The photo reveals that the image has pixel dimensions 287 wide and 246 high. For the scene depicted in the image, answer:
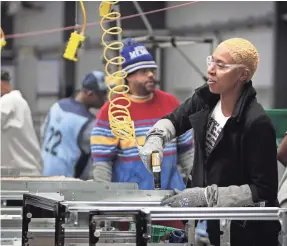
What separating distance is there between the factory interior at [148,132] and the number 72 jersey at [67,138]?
0.01 metres

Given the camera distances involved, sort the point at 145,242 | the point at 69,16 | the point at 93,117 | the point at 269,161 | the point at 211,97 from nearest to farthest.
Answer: the point at 145,242
the point at 269,161
the point at 211,97
the point at 93,117
the point at 69,16

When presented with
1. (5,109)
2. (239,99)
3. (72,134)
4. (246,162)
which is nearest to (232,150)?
(246,162)

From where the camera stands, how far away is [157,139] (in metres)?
4.04

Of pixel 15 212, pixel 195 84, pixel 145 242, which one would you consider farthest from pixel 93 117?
pixel 145 242

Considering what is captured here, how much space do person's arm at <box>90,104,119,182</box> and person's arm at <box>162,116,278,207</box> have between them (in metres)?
2.00

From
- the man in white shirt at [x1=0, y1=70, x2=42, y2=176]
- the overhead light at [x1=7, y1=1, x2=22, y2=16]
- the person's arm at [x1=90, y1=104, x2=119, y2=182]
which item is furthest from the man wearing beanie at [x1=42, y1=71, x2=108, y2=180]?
the person's arm at [x1=90, y1=104, x2=119, y2=182]

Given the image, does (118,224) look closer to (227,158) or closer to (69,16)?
(227,158)

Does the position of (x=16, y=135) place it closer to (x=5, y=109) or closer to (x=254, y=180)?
(x=5, y=109)

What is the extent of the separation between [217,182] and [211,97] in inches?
17.6

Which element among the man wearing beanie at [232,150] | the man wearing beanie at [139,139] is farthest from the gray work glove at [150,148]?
the man wearing beanie at [139,139]

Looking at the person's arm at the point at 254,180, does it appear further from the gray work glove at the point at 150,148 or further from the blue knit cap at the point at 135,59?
the blue knit cap at the point at 135,59

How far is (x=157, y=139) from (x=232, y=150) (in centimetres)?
39

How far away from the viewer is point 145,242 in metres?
3.17

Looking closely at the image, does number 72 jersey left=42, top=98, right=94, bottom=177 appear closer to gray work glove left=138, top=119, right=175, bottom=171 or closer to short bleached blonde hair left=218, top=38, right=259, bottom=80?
gray work glove left=138, top=119, right=175, bottom=171
